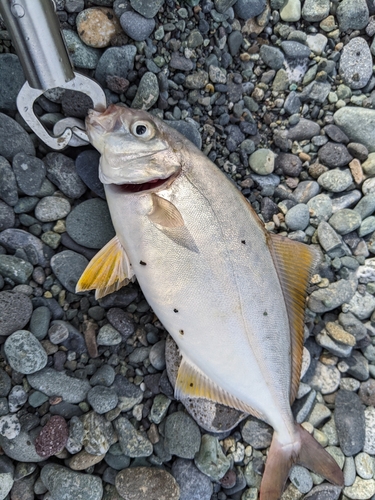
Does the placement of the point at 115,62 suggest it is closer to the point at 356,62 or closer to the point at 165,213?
the point at 165,213

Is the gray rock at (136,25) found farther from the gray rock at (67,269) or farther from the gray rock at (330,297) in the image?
the gray rock at (330,297)

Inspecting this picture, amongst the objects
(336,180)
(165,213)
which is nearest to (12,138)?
(165,213)

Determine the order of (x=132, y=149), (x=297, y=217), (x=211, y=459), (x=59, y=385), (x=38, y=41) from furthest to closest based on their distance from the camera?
(x=297, y=217), (x=211, y=459), (x=59, y=385), (x=132, y=149), (x=38, y=41)

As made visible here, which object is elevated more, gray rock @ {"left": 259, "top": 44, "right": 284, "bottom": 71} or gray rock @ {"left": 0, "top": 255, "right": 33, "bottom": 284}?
gray rock @ {"left": 259, "top": 44, "right": 284, "bottom": 71}

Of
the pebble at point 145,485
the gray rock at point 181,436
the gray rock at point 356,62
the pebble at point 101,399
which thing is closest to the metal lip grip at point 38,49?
the pebble at point 101,399

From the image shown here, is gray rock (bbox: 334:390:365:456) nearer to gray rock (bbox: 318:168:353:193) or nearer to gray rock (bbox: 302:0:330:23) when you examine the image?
gray rock (bbox: 318:168:353:193)

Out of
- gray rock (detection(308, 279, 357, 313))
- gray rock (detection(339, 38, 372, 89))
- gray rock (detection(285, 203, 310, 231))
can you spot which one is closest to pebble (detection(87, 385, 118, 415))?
gray rock (detection(308, 279, 357, 313))
